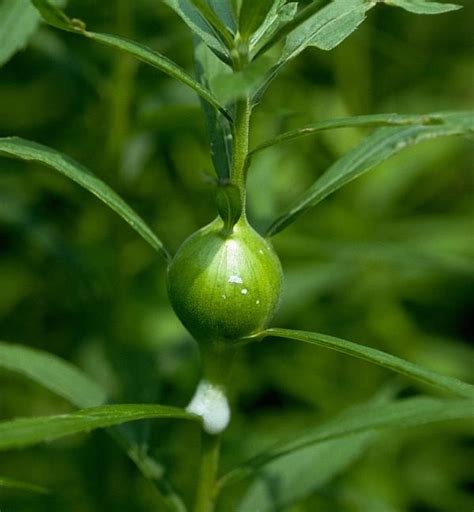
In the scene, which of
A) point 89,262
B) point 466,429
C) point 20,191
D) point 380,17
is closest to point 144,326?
point 89,262

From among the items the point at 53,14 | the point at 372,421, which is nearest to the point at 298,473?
the point at 372,421

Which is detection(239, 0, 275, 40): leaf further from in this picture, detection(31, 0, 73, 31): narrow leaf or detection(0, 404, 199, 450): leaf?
detection(0, 404, 199, 450): leaf

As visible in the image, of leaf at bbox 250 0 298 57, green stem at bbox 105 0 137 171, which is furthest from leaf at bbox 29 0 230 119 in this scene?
green stem at bbox 105 0 137 171

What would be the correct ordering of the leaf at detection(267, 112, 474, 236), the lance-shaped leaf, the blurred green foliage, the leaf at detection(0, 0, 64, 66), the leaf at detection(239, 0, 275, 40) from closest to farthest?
the leaf at detection(239, 0, 275, 40)
the leaf at detection(267, 112, 474, 236)
the lance-shaped leaf
the leaf at detection(0, 0, 64, 66)
the blurred green foliage

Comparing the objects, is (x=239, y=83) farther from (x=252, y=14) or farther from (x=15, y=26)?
(x=15, y=26)

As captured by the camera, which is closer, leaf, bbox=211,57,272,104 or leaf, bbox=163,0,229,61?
leaf, bbox=211,57,272,104

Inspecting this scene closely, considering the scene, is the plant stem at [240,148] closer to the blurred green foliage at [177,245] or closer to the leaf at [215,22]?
the leaf at [215,22]
